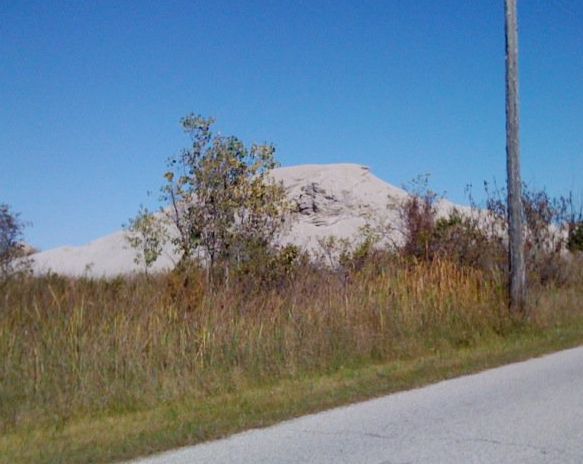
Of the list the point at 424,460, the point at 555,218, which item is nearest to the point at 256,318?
the point at 424,460

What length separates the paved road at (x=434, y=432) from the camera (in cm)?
706

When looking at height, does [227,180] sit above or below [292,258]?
above

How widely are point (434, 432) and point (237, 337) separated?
450 centimetres

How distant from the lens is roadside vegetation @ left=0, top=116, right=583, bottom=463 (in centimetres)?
898

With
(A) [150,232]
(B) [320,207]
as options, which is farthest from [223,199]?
(B) [320,207]

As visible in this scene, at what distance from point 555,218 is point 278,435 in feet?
60.6

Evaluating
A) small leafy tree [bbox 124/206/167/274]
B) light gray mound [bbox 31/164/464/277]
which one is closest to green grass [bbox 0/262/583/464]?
small leafy tree [bbox 124/206/167/274]

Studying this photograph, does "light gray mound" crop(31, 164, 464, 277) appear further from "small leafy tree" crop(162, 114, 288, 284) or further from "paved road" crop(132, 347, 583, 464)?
"paved road" crop(132, 347, 583, 464)

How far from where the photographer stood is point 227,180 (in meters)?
20.8

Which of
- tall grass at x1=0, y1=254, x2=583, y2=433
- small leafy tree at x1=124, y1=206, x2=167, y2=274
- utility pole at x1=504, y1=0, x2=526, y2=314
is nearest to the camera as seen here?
tall grass at x1=0, y1=254, x2=583, y2=433

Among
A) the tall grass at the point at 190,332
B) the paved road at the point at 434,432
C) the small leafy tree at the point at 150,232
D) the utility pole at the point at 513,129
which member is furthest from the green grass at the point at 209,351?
the small leafy tree at the point at 150,232

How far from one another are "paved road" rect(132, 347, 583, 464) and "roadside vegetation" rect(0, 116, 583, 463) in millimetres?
477

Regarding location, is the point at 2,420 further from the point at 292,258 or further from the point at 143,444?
the point at 292,258

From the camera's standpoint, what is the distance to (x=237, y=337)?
11766 millimetres
